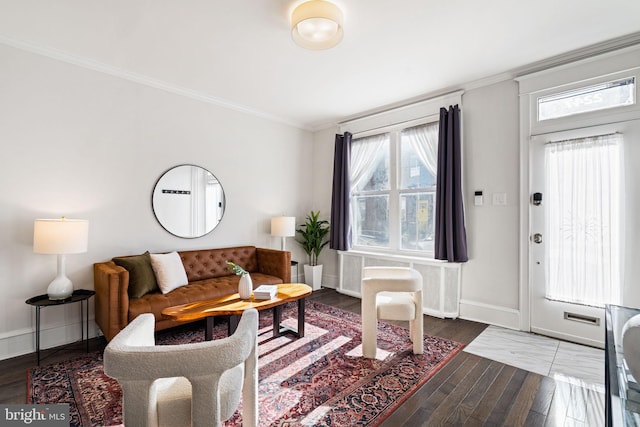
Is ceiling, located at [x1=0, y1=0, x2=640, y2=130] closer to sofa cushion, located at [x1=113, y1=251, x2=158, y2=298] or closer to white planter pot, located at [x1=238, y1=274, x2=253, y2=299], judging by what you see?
sofa cushion, located at [x1=113, y1=251, x2=158, y2=298]

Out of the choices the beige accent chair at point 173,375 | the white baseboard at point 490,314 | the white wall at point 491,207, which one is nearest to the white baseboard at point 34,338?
the beige accent chair at point 173,375

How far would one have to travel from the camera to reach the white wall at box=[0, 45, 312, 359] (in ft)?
8.72

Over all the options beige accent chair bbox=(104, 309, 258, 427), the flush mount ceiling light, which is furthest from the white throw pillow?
the flush mount ceiling light

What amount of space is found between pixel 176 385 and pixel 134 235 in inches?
100

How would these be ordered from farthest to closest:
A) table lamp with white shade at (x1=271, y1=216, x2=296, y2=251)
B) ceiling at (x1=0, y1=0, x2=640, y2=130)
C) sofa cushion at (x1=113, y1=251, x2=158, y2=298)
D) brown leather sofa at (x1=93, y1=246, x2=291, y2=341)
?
1. table lamp with white shade at (x1=271, y1=216, x2=296, y2=251)
2. sofa cushion at (x1=113, y1=251, x2=158, y2=298)
3. brown leather sofa at (x1=93, y1=246, x2=291, y2=341)
4. ceiling at (x1=0, y1=0, x2=640, y2=130)

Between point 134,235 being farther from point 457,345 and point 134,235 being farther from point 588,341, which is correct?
point 588,341

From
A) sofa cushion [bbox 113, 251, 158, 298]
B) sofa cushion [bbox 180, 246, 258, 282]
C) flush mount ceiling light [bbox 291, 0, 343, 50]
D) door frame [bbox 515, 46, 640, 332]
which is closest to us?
flush mount ceiling light [bbox 291, 0, 343, 50]

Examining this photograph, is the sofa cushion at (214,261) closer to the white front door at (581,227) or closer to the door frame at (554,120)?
the door frame at (554,120)

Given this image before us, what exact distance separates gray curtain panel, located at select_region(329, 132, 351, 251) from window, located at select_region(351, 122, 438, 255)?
6.1 inches

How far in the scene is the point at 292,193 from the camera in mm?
5090

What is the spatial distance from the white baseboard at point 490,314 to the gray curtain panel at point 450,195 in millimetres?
564

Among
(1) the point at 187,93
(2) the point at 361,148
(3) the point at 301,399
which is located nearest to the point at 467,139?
(2) the point at 361,148

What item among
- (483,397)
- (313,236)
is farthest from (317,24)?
(313,236)

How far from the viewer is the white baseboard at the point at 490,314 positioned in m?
3.20
